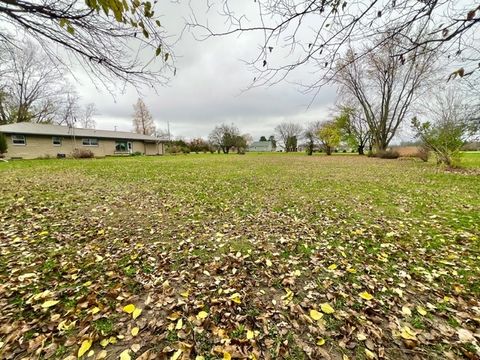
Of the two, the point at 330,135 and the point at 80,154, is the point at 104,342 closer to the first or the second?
the point at 80,154

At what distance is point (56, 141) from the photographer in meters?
24.7

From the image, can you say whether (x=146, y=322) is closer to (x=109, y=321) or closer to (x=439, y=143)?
(x=109, y=321)

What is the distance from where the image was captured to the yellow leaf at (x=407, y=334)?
1883 mm

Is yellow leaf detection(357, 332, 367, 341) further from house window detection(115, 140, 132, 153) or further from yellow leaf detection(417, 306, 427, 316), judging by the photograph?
house window detection(115, 140, 132, 153)

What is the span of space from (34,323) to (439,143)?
63.6 feet

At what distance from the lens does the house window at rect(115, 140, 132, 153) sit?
103 ft

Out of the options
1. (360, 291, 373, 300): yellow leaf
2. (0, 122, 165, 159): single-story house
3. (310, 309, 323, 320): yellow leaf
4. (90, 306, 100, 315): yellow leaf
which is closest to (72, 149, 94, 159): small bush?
(0, 122, 165, 159): single-story house

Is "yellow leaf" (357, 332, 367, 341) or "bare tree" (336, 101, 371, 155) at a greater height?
"bare tree" (336, 101, 371, 155)

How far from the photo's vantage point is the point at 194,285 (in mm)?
2631

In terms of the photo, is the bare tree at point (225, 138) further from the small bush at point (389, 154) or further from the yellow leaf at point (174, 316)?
the yellow leaf at point (174, 316)

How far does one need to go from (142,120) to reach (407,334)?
51400 millimetres

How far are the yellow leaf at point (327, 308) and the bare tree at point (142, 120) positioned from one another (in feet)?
166

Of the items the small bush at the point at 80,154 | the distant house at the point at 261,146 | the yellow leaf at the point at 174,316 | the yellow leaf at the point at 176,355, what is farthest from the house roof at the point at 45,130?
the distant house at the point at 261,146

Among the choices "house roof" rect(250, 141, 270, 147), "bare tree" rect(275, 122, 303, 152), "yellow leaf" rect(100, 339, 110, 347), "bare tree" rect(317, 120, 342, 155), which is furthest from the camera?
"house roof" rect(250, 141, 270, 147)
